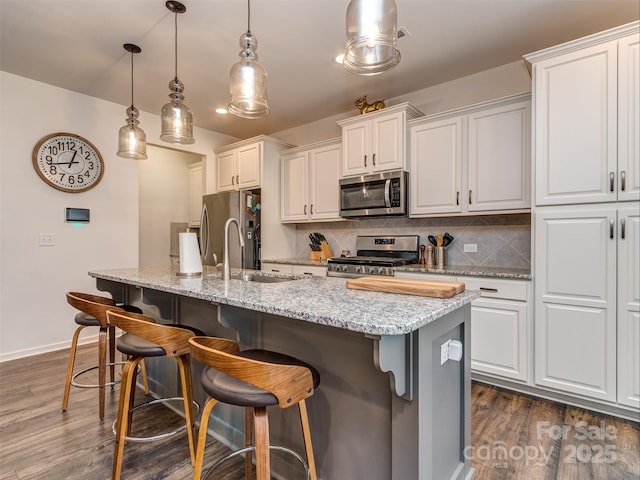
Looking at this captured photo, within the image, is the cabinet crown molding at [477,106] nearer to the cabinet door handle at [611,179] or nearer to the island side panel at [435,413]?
Answer: the cabinet door handle at [611,179]

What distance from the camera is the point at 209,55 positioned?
113 inches

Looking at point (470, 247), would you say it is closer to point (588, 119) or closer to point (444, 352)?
point (588, 119)

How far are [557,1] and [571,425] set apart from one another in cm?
268

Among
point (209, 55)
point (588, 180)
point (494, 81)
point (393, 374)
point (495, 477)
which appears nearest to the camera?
point (393, 374)

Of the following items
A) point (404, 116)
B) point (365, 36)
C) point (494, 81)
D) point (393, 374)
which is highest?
point (494, 81)

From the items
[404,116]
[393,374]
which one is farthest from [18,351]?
[404,116]

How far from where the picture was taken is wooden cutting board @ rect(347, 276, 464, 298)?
136cm

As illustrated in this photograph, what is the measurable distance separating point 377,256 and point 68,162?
11.4 feet

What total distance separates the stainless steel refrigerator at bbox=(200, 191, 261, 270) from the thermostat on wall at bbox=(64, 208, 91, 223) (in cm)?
121

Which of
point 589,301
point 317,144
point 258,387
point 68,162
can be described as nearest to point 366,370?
point 258,387

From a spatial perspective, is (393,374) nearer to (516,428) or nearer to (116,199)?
(516,428)

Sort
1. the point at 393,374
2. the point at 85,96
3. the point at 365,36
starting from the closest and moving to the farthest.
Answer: the point at 393,374
the point at 365,36
the point at 85,96

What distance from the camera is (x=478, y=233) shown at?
123 inches

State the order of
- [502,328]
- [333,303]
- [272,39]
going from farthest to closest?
[272,39]
[502,328]
[333,303]
